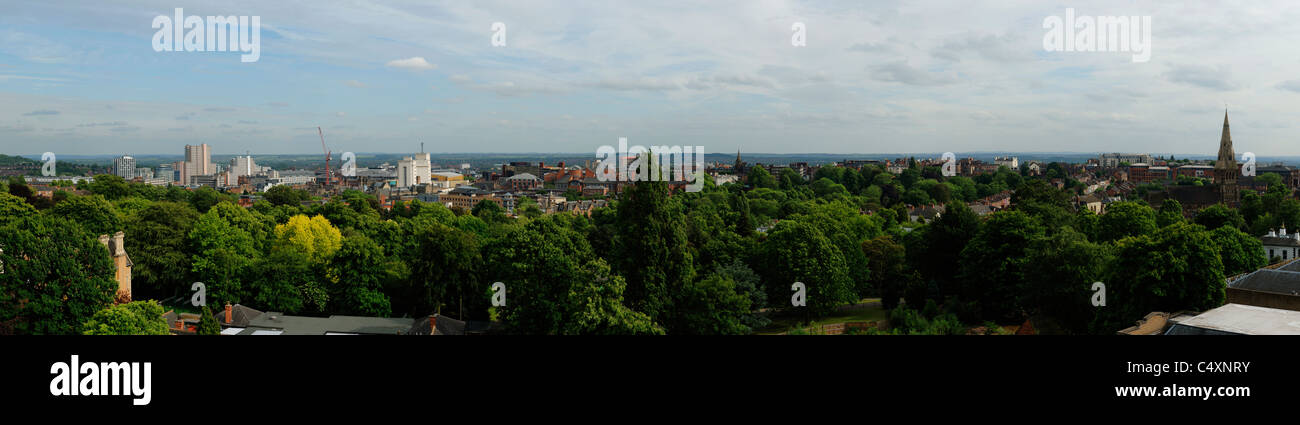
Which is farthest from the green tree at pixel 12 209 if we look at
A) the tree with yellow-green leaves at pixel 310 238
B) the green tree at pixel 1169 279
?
the green tree at pixel 1169 279

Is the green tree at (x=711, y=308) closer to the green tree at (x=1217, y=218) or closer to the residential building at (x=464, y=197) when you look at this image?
the green tree at (x=1217, y=218)

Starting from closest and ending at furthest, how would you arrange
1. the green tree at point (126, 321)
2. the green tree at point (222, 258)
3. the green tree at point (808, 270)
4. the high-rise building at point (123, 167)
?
the green tree at point (126, 321)
the green tree at point (808, 270)
the green tree at point (222, 258)
the high-rise building at point (123, 167)

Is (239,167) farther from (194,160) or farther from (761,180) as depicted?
(761,180)

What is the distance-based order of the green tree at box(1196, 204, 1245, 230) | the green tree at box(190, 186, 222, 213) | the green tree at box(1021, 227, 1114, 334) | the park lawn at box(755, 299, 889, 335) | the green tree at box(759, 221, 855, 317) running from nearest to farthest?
1. the green tree at box(1021, 227, 1114, 334)
2. the park lawn at box(755, 299, 889, 335)
3. the green tree at box(759, 221, 855, 317)
4. the green tree at box(1196, 204, 1245, 230)
5. the green tree at box(190, 186, 222, 213)

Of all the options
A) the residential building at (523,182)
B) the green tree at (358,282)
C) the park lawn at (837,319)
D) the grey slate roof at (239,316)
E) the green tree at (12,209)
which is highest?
the residential building at (523,182)

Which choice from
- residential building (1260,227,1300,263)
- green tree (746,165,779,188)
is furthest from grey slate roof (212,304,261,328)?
green tree (746,165,779,188)

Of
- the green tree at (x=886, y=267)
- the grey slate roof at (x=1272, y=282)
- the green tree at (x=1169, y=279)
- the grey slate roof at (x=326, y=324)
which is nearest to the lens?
the green tree at (x=1169, y=279)

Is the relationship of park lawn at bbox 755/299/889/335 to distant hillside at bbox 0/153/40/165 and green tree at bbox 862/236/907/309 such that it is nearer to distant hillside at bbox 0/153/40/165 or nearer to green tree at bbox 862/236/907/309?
green tree at bbox 862/236/907/309
